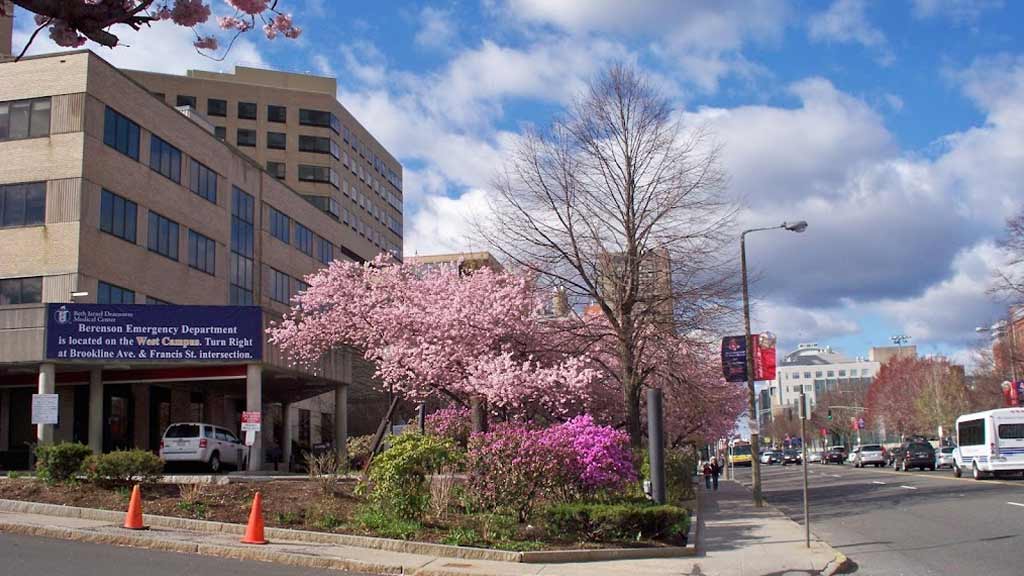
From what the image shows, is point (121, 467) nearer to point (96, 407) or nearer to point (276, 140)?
point (96, 407)

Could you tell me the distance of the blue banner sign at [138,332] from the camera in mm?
28281

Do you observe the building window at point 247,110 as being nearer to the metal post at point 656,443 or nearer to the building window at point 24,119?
the building window at point 24,119

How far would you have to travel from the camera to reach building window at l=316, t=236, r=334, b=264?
52.9m

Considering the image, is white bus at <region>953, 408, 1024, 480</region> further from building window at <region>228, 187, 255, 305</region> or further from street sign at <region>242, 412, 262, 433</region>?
building window at <region>228, 187, 255, 305</region>

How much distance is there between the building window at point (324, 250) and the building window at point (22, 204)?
68.3 feet

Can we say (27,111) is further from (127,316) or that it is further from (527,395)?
(527,395)

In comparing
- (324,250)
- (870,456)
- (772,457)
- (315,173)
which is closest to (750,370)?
(324,250)

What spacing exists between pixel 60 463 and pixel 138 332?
11.6 m

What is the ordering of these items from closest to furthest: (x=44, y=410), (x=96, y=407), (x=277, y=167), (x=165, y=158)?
(x=44, y=410) → (x=96, y=407) → (x=165, y=158) → (x=277, y=167)

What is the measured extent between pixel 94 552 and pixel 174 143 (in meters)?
29.1

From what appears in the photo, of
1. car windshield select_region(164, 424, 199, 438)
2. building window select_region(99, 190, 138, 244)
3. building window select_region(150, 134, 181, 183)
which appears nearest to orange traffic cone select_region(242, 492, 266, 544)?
car windshield select_region(164, 424, 199, 438)

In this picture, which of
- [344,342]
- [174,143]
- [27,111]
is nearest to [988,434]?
[344,342]

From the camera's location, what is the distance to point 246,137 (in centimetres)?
7306

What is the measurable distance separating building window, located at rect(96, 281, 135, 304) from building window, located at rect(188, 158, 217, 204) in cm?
669
